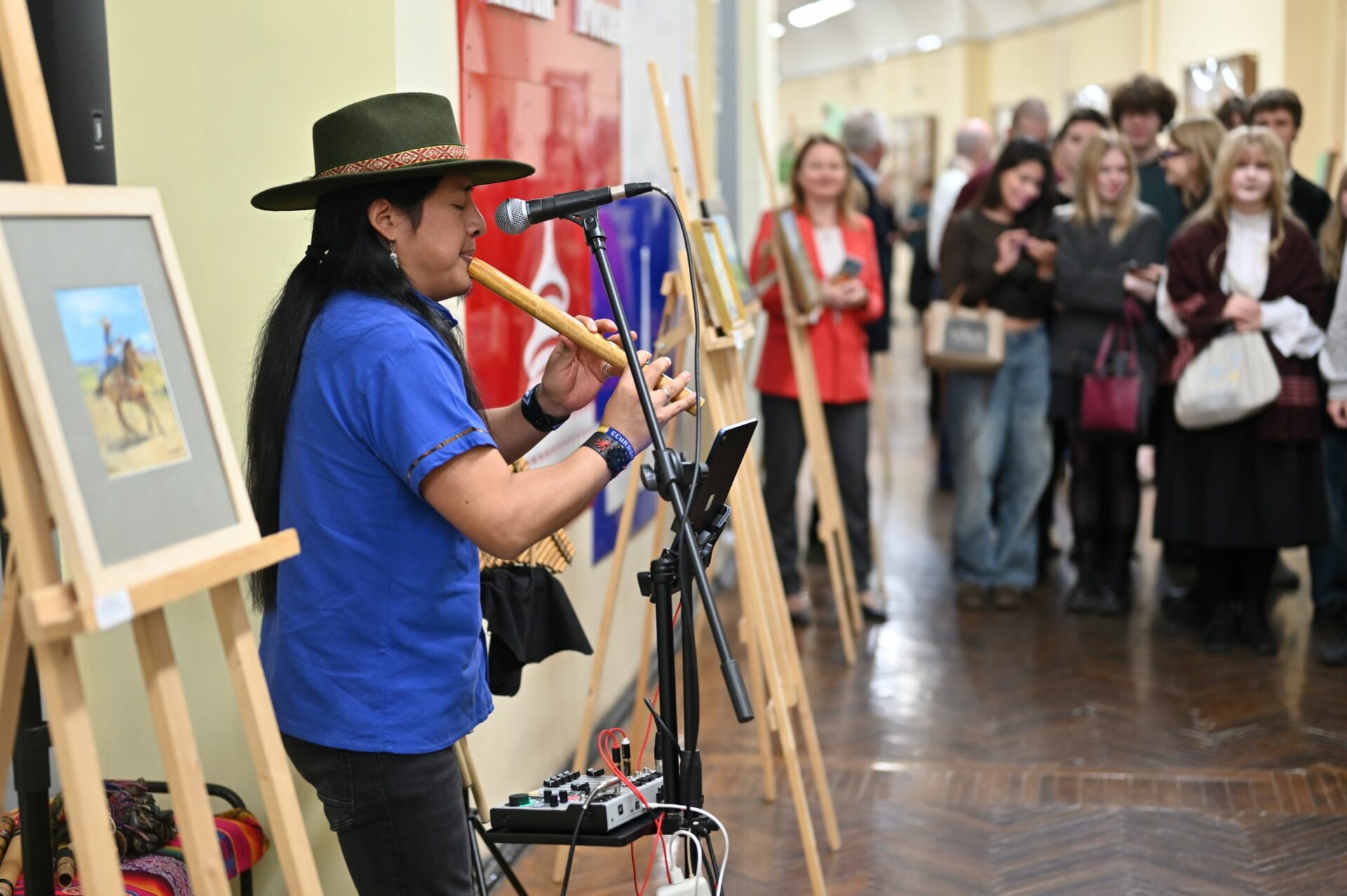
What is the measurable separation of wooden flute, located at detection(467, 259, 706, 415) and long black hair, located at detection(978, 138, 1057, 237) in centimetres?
376

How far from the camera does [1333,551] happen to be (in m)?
5.52

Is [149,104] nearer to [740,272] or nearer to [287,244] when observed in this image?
[287,244]

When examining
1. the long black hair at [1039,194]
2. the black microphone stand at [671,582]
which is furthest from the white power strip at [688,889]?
the long black hair at [1039,194]

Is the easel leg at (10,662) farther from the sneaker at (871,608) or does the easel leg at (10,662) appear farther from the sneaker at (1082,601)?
the sneaker at (1082,601)

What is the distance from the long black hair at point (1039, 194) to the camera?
550 cm

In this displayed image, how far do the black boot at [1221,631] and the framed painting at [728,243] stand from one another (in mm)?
2108

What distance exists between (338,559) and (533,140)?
1.95 metres

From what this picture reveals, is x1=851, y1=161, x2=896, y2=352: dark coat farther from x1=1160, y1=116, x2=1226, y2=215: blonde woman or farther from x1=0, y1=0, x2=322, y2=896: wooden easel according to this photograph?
x1=0, y1=0, x2=322, y2=896: wooden easel

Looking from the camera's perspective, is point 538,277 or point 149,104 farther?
point 538,277

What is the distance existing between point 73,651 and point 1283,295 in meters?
4.48

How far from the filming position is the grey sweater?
5.33 meters

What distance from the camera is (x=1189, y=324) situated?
5023 mm

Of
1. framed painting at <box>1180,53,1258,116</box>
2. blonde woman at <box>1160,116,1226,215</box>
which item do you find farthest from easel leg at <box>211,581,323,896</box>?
framed painting at <box>1180,53,1258,116</box>

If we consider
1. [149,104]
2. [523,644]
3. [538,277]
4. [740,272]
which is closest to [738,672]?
[523,644]
